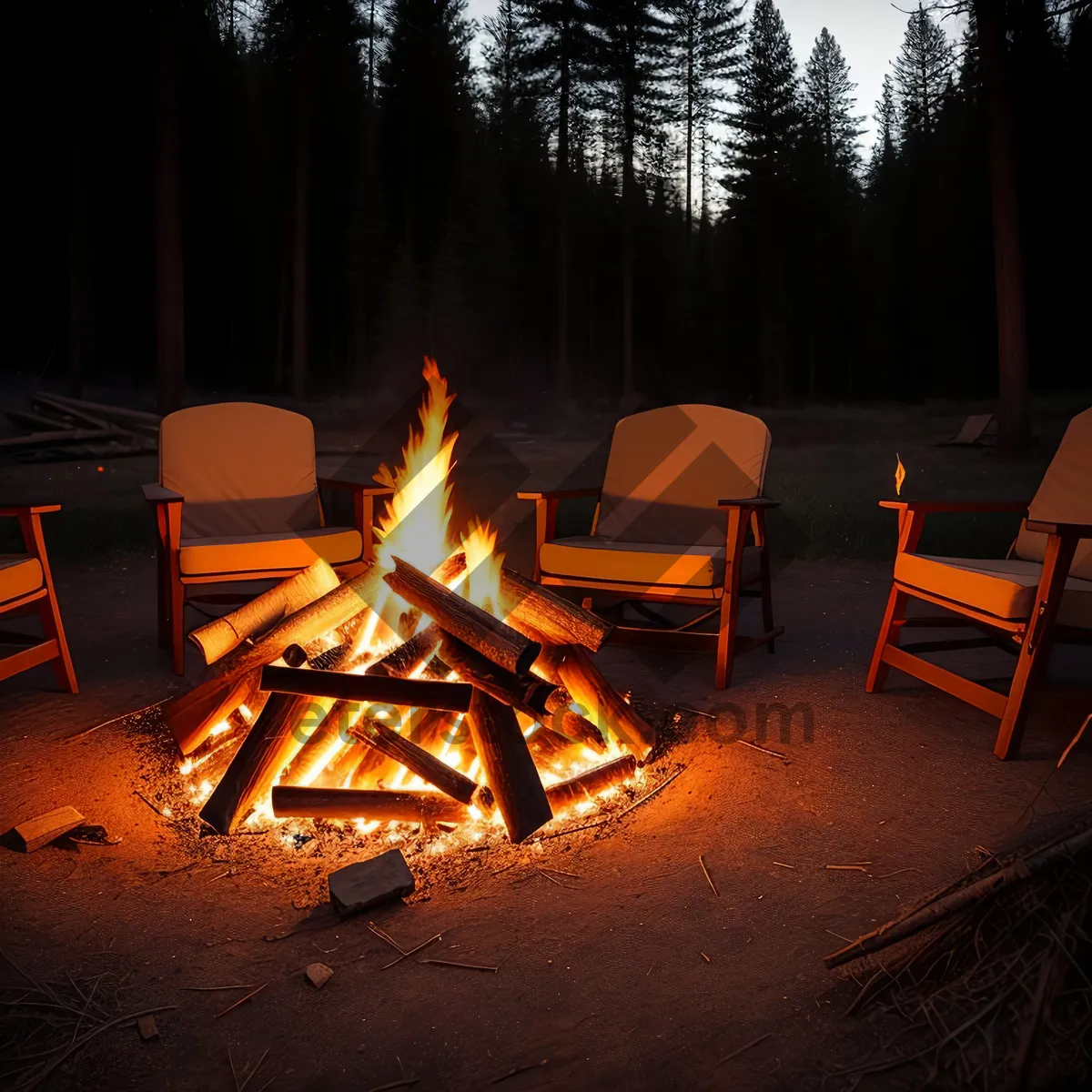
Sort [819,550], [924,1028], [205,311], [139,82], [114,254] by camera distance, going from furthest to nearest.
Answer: [205,311]
[114,254]
[139,82]
[819,550]
[924,1028]

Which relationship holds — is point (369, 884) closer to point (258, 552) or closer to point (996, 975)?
point (996, 975)

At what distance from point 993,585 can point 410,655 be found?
5.86 feet

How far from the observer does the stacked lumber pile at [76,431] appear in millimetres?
9906

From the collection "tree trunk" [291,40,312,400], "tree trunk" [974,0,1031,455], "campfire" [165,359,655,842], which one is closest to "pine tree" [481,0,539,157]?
"tree trunk" [291,40,312,400]

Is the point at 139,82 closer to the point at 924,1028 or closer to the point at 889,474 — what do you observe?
the point at 889,474

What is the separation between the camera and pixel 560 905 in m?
1.96

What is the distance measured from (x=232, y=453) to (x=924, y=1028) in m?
3.69

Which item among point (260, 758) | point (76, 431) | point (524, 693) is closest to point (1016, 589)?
point (524, 693)

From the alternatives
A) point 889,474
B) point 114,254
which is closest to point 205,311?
point 114,254

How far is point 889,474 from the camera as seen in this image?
10.5 metres

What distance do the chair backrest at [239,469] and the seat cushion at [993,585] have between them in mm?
2768

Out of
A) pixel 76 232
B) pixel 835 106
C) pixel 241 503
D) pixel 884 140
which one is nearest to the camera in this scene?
pixel 241 503

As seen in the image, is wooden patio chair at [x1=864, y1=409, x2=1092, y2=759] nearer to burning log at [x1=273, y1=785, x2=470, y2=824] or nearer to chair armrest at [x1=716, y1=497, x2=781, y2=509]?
chair armrest at [x1=716, y1=497, x2=781, y2=509]

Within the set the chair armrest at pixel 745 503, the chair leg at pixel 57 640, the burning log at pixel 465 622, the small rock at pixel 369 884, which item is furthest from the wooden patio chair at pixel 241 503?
the small rock at pixel 369 884
